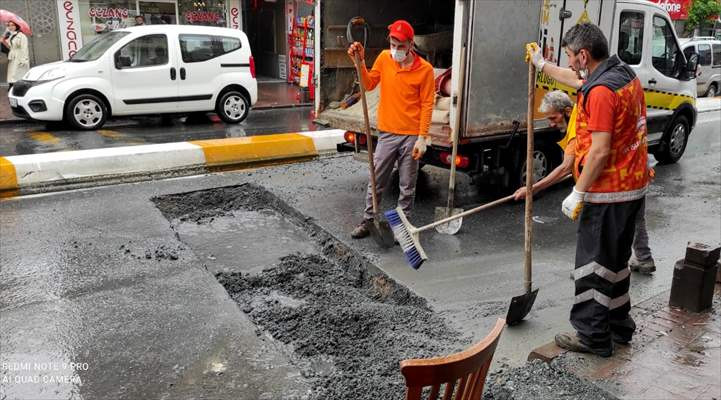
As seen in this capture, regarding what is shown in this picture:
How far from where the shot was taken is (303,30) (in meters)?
17.5

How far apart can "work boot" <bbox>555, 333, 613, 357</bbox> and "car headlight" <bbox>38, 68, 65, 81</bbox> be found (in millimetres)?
10016

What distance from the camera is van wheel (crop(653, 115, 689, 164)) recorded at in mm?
9281

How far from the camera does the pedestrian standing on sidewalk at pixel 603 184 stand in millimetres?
3229

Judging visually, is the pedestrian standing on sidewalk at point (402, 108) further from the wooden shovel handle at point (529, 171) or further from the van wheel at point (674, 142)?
the van wheel at point (674, 142)

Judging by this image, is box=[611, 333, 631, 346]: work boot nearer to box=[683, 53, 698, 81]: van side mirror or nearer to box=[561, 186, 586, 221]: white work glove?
box=[561, 186, 586, 221]: white work glove

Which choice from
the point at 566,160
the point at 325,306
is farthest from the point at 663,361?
the point at 325,306

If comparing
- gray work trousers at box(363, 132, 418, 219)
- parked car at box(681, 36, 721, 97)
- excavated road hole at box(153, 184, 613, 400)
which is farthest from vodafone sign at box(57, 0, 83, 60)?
parked car at box(681, 36, 721, 97)

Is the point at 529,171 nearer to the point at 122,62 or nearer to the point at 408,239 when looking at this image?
the point at 408,239

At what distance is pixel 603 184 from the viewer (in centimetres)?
336

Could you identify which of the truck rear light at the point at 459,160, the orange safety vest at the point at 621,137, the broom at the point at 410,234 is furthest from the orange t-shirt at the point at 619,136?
the truck rear light at the point at 459,160

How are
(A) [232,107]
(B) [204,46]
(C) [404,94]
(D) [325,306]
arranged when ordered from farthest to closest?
(A) [232,107], (B) [204,46], (C) [404,94], (D) [325,306]

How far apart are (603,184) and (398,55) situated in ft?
8.22

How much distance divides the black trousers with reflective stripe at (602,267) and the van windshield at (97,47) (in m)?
10.1

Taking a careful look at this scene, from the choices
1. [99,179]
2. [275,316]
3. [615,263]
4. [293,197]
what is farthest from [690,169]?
[99,179]
